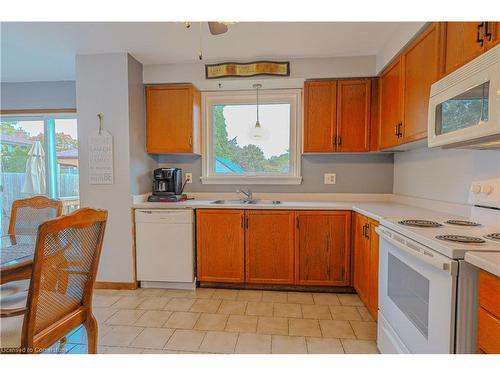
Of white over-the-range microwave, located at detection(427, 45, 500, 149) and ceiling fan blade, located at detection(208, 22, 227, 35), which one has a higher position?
ceiling fan blade, located at detection(208, 22, 227, 35)

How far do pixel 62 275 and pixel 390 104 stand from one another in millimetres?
2765

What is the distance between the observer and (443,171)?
2051 millimetres

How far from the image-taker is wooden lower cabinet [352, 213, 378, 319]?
202cm

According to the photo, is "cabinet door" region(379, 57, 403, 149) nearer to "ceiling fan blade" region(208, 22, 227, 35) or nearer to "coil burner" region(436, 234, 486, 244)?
"coil burner" region(436, 234, 486, 244)

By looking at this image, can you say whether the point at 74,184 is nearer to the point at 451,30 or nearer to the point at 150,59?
the point at 150,59

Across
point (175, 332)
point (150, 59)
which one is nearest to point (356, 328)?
point (175, 332)

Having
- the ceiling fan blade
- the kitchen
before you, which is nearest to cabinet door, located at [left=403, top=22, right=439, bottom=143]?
the kitchen

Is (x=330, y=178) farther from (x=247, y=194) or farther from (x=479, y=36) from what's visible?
(x=479, y=36)

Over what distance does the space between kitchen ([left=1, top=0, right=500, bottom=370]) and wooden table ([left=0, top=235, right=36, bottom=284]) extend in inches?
32.5

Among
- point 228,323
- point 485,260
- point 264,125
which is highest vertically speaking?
point 264,125

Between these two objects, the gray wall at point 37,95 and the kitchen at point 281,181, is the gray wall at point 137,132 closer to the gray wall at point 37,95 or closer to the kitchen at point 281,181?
the kitchen at point 281,181

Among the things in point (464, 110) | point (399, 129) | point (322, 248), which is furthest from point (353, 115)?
point (464, 110)

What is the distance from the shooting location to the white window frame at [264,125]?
125 inches

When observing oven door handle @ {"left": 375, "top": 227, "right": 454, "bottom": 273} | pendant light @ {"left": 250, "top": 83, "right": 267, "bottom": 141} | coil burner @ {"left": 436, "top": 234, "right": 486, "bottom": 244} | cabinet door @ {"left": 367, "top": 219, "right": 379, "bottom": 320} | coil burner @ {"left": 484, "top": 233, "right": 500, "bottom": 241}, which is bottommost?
cabinet door @ {"left": 367, "top": 219, "right": 379, "bottom": 320}
